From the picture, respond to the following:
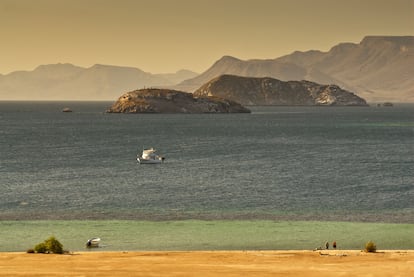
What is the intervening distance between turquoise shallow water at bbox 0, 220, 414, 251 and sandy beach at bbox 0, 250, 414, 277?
26.8ft

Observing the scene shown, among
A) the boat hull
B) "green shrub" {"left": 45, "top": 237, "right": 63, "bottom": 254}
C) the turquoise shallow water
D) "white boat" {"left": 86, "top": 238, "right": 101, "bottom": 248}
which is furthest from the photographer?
the boat hull

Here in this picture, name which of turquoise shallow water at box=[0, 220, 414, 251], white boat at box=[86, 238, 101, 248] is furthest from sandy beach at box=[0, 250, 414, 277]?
turquoise shallow water at box=[0, 220, 414, 251]

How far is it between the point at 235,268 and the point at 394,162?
330ft

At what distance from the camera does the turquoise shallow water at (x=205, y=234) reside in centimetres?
6081

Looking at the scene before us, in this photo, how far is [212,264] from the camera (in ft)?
152

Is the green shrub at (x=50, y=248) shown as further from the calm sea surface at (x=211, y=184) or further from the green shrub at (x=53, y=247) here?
the calm sea surface at (x=211, y=184)

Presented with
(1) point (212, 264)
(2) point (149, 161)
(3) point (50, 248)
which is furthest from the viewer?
(2) point (149, 161)

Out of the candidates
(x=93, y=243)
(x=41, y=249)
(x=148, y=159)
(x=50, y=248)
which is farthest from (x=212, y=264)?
(x=148, y=159)

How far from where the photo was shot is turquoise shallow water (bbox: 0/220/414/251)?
200 feet

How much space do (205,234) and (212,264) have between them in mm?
19680

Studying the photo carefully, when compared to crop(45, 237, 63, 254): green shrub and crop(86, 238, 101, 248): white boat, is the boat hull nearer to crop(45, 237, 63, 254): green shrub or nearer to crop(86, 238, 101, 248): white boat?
crop(86, 238, 101, 248): white boat

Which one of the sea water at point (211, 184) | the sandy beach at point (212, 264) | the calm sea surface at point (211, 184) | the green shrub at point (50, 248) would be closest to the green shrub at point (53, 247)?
the green shrub at point (50, 248)

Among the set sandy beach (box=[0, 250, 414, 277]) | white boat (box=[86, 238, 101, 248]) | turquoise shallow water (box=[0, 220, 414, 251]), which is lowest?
turquoise shallow water (box=[0, 220, 414, 251])

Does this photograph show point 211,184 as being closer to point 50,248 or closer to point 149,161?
point 149,161
